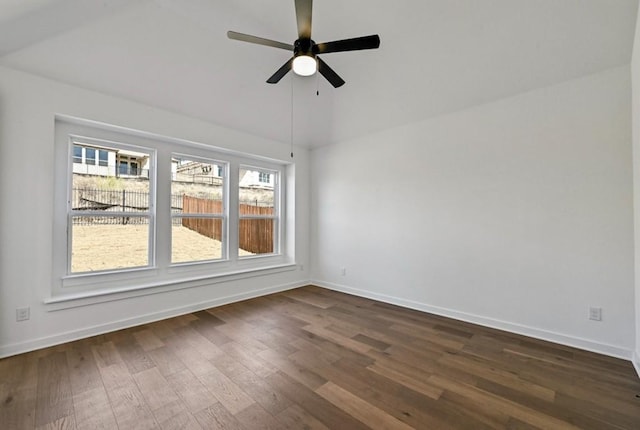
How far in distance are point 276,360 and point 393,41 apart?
3.41m

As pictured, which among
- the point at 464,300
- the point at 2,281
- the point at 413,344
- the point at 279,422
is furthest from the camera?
the point at 464,300

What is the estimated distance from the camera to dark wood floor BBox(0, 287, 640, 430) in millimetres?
1725

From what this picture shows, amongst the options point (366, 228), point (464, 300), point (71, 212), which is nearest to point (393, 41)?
point (366, 228)

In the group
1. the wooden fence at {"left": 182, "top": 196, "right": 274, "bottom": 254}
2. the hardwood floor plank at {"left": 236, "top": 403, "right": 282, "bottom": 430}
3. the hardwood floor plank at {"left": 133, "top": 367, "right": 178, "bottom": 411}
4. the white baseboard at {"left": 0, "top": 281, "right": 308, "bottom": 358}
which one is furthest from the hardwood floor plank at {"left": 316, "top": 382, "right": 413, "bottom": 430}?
the wooden fence at {"left": 182, "top": 196, "right": 274, "bottom": 254}

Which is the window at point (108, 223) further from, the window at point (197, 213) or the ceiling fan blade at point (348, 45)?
the ceiling fan blade at point (348, 45)

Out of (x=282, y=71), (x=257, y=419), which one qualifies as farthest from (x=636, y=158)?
(x=257, y=419)

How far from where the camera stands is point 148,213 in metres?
3.57

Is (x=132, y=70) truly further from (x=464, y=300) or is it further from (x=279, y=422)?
(x=464, y=300)

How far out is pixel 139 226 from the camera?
11.5 ft

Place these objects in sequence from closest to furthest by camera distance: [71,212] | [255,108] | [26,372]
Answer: [26,372]
[71,212]
[255,108]

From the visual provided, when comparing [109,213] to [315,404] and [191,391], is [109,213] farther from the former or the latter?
[315,404]

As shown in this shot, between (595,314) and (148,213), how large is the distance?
5.08m

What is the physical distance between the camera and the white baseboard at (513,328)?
253 cm

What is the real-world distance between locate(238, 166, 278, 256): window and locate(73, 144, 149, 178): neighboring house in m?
1.45
